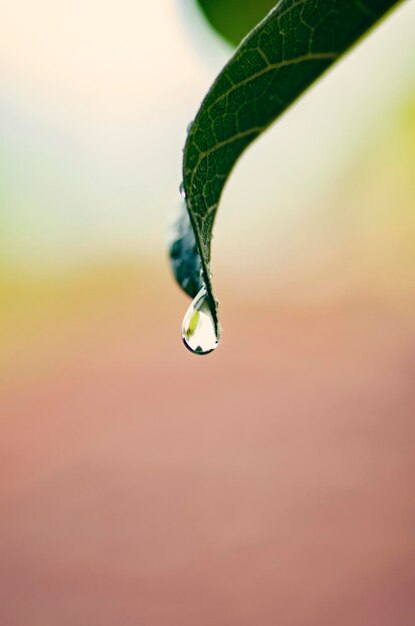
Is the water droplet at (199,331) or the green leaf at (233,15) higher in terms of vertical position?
the green leaf at (233,15)

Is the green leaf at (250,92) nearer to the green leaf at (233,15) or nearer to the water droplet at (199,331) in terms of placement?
the water droplet at (199,331)

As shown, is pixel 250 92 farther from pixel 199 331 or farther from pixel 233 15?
pixel 233 15

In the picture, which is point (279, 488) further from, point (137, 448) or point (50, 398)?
point (50, 398)

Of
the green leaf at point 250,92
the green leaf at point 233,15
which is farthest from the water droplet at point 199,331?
the green leaf at point 233,15

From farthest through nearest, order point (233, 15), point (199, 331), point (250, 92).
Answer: point (233, 15), point (199, 331), point (250, 92)

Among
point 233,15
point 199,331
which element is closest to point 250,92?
point 199,331
